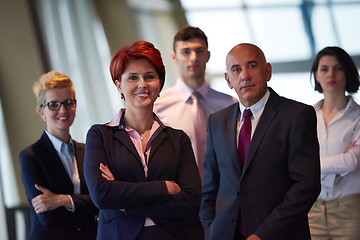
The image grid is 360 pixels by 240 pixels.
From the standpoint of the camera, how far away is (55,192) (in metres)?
3.52

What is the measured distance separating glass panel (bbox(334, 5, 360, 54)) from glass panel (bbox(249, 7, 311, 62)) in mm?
402

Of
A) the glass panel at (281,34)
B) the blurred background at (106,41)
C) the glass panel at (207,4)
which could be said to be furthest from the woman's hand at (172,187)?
the glass panel at (207,4)

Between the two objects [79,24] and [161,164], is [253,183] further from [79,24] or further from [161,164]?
[79,24]

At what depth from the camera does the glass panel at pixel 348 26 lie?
5.99 meters

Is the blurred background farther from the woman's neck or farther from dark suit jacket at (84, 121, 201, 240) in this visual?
dark suit jacket at (84, 121, 201, 240)

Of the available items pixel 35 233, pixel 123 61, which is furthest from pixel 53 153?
pixel 123 61

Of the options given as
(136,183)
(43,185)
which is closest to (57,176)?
(43,185)

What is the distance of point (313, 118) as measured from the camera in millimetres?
2568

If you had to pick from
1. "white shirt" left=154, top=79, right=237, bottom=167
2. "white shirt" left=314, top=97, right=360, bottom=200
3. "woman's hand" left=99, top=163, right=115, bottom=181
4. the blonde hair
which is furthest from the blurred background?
"woman's hand" left=99, top=163, right=115, bottom=181

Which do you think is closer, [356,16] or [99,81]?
[356,16]

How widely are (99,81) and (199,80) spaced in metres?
2.75

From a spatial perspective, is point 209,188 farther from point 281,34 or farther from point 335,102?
point 281,34

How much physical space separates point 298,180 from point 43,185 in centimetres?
182

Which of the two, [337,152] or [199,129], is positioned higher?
[199,129]
